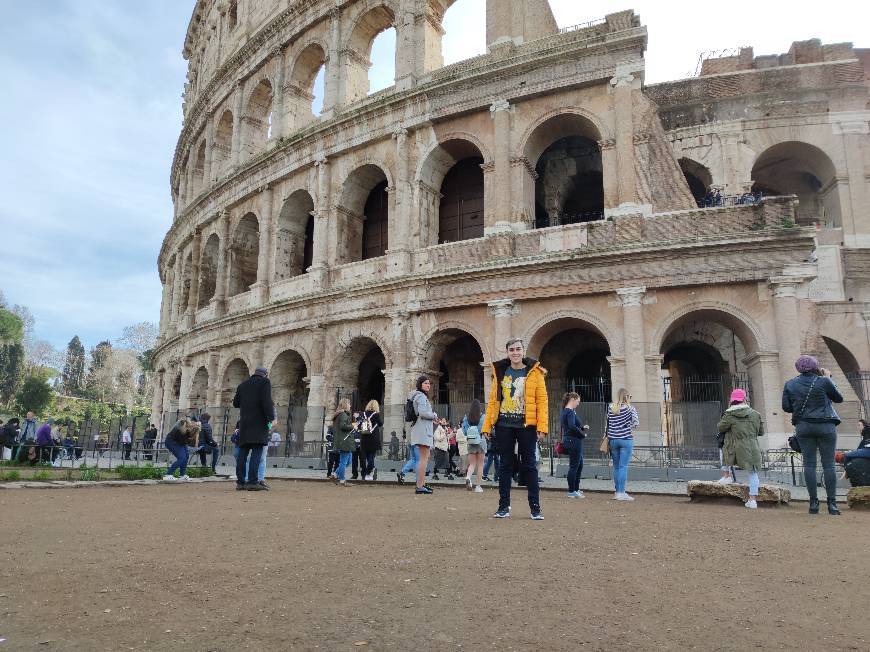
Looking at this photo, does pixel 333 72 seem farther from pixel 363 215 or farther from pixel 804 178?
pixel 804 178

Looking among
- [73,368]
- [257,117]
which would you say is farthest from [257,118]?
[73,368]

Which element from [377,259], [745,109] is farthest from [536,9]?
[377,259]

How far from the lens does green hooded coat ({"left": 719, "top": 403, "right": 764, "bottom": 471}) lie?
745 cm

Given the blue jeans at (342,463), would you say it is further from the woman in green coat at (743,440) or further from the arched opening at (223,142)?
the arched opening at (223,142)

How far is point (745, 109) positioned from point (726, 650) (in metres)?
19.1

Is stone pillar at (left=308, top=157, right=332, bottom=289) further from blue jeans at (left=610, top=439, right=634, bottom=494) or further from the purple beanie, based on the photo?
the purple beanie

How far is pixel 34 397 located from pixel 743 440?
162 ft

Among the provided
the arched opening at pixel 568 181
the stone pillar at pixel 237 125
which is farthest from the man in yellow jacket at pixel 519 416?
the stone pillar at pixel 237 125

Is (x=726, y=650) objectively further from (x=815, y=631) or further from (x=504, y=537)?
(x=504, y=537)

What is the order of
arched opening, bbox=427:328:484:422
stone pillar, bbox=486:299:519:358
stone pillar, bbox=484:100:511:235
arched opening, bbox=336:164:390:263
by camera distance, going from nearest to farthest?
1. stone pillar, bbox=486:299:519:358
2. stone pillar, bbox=484:100:511:235
3. arched opening, bbox=427:328:484:422
4. arched opening, bbox=336:164:390:263

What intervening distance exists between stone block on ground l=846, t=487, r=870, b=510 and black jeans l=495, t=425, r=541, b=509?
403cm

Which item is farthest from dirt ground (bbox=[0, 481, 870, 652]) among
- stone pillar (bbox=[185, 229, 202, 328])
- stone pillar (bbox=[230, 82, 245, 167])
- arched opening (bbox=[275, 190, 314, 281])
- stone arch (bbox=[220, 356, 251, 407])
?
stone pillar (bbox=[185, 229, 202, 328])

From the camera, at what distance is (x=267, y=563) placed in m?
3.74

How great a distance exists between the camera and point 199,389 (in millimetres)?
24234
